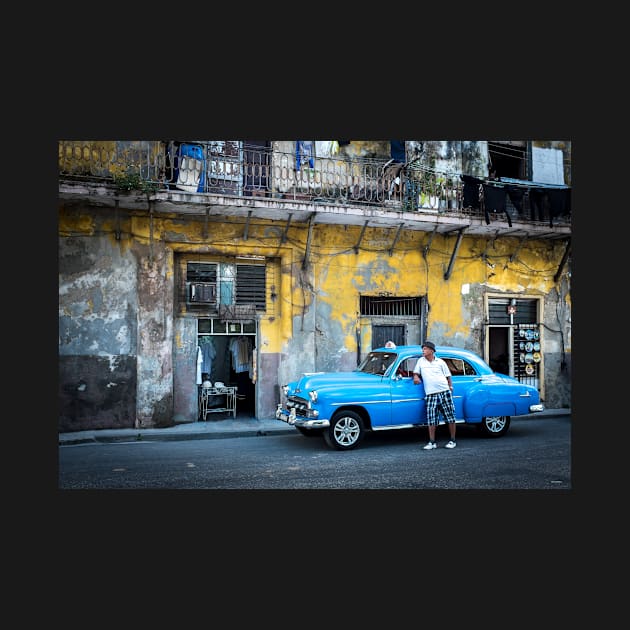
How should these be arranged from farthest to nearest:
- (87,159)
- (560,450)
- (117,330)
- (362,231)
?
(362,231)
(117,330)
(87,159)
(560,450)

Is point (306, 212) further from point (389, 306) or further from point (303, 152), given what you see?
point (389, 306)

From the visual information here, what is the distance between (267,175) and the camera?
33.9ft

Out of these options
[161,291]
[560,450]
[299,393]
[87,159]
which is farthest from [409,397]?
[87,159]

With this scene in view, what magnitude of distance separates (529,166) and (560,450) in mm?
6636

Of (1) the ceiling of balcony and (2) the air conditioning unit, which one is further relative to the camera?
(2) the air conditioning unit

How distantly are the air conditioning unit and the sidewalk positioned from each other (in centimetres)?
232

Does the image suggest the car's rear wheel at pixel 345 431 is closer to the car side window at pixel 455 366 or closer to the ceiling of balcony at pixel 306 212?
the car side window at pixel 455 366

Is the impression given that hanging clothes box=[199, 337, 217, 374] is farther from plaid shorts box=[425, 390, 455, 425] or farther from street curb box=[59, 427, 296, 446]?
plaid shorts box=[425, 390, 455, 425]

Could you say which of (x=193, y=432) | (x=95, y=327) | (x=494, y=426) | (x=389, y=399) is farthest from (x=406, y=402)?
(x=95, y=327)

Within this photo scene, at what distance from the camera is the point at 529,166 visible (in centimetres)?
1214

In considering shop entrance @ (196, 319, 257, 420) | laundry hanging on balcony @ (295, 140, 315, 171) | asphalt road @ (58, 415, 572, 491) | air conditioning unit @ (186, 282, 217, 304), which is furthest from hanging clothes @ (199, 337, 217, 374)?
laundry hanging on balcony @ (295, 140, 315, 171)

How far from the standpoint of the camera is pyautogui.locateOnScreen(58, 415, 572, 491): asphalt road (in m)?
6.45

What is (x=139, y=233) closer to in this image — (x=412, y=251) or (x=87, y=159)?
(x=87, y=159)

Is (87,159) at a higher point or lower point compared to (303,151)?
lower
